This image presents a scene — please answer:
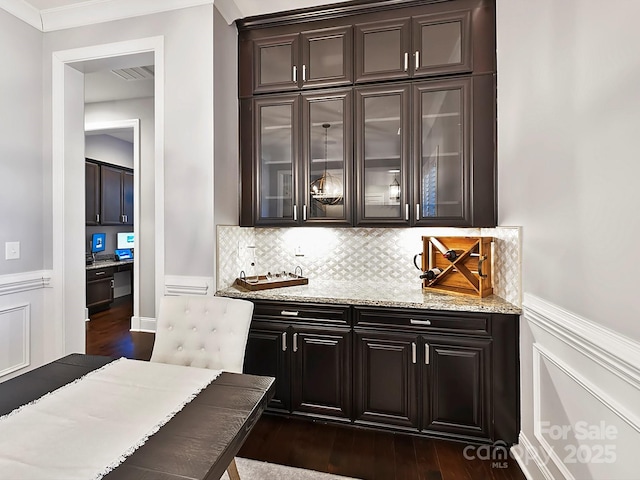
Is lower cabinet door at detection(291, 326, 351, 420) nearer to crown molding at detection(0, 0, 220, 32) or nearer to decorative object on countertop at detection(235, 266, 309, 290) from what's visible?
decorative object on countertop at detection(235, 266, 309, 290)

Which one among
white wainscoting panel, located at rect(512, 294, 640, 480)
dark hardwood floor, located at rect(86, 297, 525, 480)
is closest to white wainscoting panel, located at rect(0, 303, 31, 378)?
dark hardwood floor, located at rect(86, 297, 525, 480)

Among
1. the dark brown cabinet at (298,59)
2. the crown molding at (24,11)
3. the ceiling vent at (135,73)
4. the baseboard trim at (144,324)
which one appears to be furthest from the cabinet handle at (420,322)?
the ceiling vent at (135,73)

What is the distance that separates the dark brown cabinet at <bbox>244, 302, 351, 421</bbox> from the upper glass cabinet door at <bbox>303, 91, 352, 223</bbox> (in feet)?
2.47

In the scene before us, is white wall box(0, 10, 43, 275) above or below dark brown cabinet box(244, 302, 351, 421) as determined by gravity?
above

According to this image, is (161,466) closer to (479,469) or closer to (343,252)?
(479,469)

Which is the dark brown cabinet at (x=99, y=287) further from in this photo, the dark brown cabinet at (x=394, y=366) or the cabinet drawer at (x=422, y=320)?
the cabinet drawer at (x=422, y=320)

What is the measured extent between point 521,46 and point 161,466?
2622 mm

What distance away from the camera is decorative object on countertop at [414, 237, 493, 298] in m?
2.29

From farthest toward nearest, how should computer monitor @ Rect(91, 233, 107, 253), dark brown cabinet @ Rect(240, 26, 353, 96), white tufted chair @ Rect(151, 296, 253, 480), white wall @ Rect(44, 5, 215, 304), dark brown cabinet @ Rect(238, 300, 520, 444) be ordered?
computer monitor @ Rect(91, 233, 107, 253) → dark brown cabinet @ Rect(240, 26, 353, 96) → white wall @ Rect(44, 5, 215, 304) → dark brown cabinet @ Rect(238, 300, 520, 444) → white tufted chair @ Rect(151, 296, 253, 480)

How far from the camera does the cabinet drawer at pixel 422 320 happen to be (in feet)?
6.84

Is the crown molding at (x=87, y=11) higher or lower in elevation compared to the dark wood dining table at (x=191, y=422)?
higher

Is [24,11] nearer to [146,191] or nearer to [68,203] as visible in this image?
[68,203]

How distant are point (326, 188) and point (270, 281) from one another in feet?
2.80

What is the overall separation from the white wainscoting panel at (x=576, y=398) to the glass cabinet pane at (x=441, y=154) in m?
0.82
